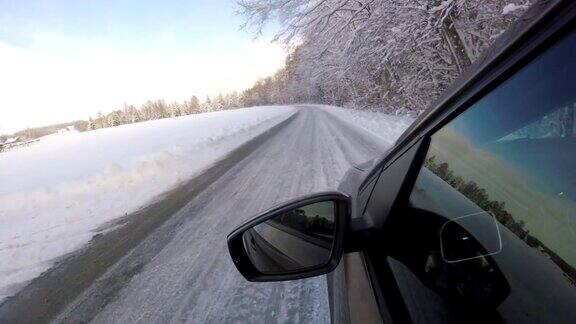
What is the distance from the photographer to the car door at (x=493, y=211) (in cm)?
87

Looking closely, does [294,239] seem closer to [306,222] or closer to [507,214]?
[306,222]

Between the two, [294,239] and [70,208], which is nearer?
[294,239]

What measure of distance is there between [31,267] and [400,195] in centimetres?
546

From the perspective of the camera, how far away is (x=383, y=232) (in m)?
1.51

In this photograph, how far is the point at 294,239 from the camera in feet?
5.71

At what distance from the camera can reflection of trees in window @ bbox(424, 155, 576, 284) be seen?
0.89 meters

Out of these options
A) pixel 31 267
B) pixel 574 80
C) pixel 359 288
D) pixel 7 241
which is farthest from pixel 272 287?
pixel 7 241

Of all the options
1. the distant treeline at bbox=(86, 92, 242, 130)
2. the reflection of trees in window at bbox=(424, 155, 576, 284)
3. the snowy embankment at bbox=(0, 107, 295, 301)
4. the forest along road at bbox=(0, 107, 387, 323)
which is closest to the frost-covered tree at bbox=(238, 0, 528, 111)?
the snowy embankment at bbox=(0, 107, 295, 301)

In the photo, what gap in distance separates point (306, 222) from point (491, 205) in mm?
762

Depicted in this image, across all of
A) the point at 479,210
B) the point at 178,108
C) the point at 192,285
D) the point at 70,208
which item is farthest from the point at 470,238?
the point at 178,108

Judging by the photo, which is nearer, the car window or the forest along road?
the car window

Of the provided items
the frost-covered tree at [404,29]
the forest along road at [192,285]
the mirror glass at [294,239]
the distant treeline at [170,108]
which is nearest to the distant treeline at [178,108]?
the distant treeline at [170,108]

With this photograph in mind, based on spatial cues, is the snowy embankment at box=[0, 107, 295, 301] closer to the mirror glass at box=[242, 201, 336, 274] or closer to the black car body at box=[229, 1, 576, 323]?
the mirror glass at box=[242, 201, 336, 274]

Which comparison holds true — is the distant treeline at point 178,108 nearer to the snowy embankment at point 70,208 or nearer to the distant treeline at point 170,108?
the distant treeline at point 170,108
